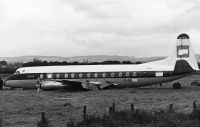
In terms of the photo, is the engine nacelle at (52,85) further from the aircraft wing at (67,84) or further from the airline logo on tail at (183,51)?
the airline logo on tail at (183,51)

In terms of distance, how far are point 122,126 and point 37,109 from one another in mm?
10294

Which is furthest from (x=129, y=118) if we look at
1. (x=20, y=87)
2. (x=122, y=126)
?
(x=20, y=87)

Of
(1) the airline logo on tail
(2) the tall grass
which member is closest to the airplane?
(1) the airline logo on tail

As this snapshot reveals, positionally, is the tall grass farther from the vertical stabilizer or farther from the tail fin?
the vertical stabilizer

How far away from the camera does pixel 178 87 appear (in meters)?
41.2

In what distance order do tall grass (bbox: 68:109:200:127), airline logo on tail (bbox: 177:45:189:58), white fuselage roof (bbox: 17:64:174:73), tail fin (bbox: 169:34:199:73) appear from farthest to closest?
airline logo on tail (bbox: 177:45:189:58), tail fin (bbox: 169:34:199:73), white fuselage roof (bbox: 17:64:174:73), tall grass (bbox: 68:109:200:127)

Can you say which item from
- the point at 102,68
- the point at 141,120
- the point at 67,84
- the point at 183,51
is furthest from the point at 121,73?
the point at 141,120

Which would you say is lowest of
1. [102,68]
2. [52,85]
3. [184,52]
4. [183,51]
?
[52,85]

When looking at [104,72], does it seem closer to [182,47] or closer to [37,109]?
[182,47]

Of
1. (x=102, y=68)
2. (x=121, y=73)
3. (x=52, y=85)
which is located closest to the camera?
(x=121, y=73)

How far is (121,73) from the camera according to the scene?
3856 cm

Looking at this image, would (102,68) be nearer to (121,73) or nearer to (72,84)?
(121,73)

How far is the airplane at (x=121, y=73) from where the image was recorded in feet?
123

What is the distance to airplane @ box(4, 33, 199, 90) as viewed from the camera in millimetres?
37594
